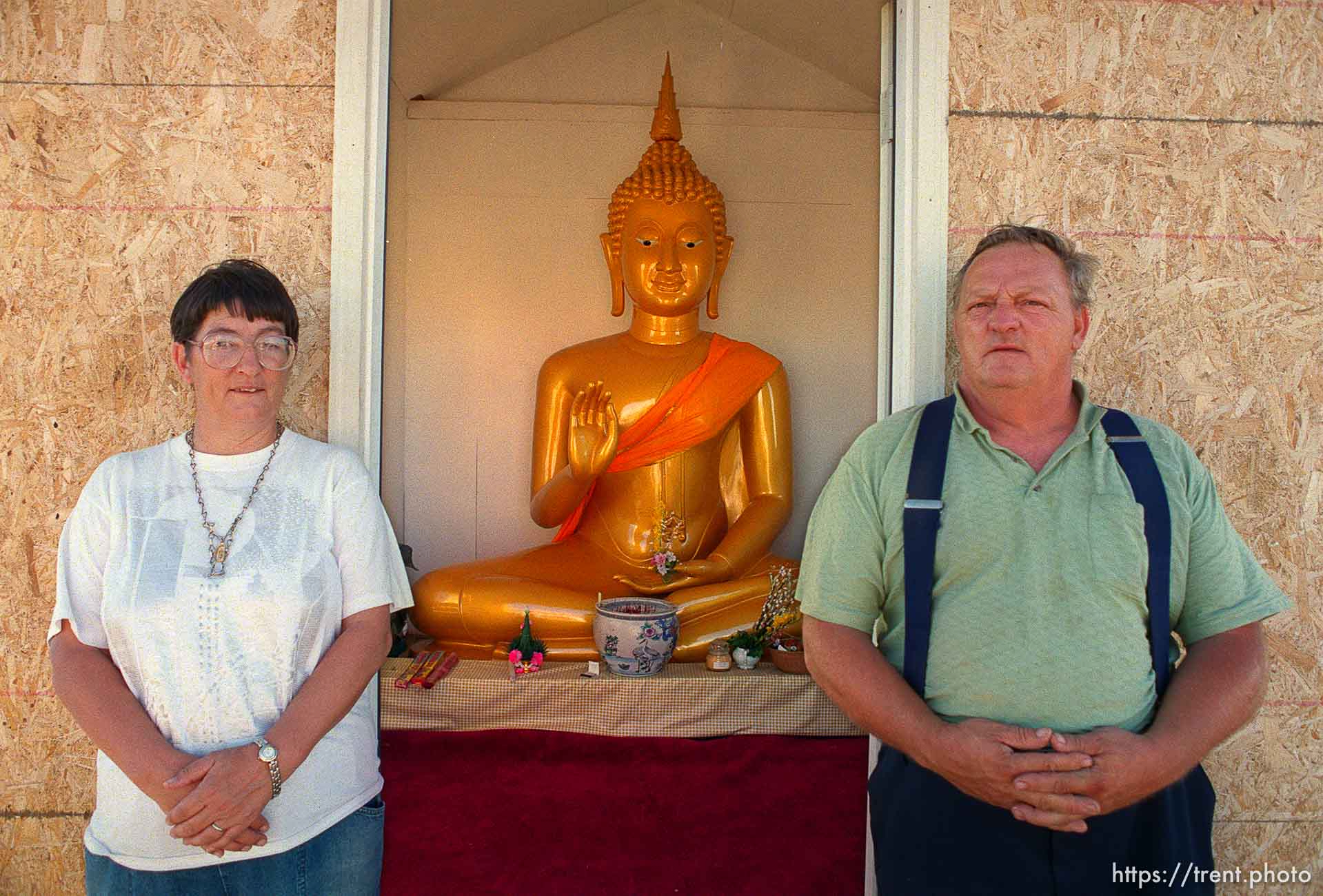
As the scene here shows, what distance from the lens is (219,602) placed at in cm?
144

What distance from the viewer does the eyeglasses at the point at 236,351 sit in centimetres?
152

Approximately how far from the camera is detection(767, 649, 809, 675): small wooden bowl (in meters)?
2.34

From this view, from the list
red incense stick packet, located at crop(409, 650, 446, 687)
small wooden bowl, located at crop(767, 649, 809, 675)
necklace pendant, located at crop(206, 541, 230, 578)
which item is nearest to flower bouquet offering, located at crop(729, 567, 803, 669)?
small wooden bowl, located at crop(767, 649, 809, 675)

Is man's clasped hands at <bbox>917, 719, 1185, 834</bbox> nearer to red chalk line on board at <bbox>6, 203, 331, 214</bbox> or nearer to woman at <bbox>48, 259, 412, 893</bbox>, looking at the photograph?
woman at <bbox>48, 259, 412, 893</bbox>

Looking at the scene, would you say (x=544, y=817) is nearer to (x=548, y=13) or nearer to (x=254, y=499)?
(x=254, y=499)

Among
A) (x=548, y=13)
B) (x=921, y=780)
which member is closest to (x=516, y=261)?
(x=548, y=13)

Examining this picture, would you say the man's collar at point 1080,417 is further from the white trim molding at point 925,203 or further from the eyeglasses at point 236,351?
the eyeglasses at point 236,351

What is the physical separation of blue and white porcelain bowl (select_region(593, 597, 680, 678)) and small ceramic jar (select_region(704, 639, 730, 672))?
100 millimetres

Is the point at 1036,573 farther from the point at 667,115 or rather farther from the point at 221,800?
the point at 667,115

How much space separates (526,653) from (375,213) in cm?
107

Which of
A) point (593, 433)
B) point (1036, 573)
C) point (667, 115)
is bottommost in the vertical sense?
point (1036, 573)

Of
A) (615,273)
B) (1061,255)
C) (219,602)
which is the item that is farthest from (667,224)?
(219,602)

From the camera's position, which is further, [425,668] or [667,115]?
[667,115]

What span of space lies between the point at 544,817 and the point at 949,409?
1.25 meters
